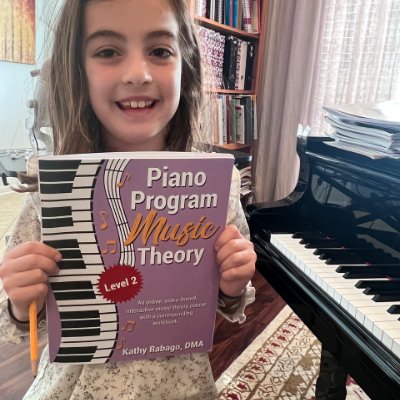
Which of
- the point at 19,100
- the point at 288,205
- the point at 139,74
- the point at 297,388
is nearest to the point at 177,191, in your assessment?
the point at 139,74

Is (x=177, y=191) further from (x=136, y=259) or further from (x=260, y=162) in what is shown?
(x=260, y=162)

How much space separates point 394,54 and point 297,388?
188 centimetres

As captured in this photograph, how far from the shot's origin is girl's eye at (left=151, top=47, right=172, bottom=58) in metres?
0.66

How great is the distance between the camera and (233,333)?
1864 millimetres

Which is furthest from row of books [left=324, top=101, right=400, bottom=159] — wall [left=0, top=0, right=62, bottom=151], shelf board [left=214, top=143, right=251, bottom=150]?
wall [left=0, top=0, right=62, bottom=151]

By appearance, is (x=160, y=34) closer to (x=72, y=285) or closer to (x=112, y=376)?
(x=72, y=285)

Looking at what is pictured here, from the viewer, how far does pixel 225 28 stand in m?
2.54

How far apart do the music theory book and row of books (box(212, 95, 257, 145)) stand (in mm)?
2105

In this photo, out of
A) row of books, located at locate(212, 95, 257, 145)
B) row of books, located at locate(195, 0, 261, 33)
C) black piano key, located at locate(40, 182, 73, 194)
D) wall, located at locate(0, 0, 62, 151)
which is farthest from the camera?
wall, located at locate(0, 0, 62, 151)

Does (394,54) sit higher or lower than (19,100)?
higher

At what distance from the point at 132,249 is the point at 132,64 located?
0.97 feet

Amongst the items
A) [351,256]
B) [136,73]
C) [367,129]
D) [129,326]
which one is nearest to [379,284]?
[351,256]

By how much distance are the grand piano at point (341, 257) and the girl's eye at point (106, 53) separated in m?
0.57

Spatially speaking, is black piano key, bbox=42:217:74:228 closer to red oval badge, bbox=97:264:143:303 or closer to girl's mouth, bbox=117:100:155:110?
red oval badge, bbox=97:264:143:303
